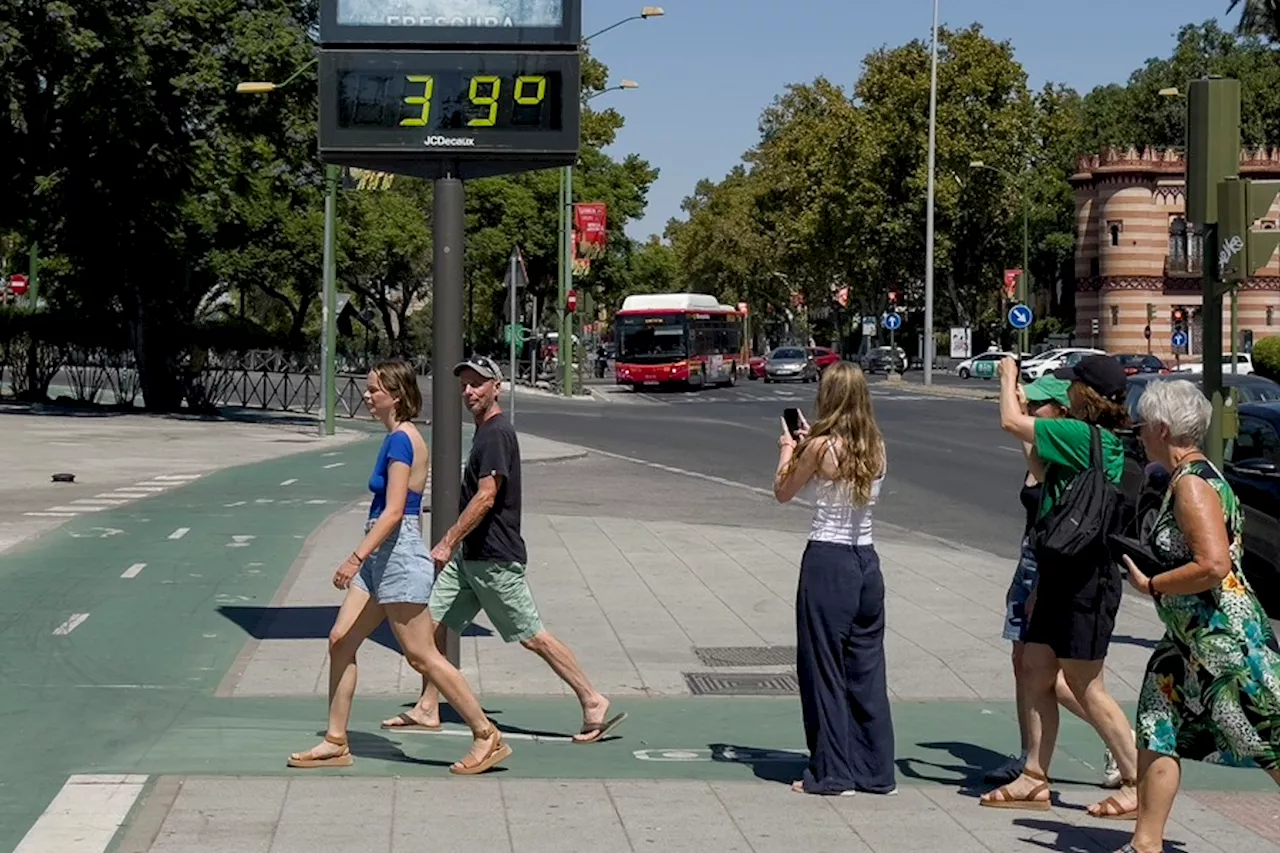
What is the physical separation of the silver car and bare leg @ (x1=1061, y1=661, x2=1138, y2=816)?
7014 cm

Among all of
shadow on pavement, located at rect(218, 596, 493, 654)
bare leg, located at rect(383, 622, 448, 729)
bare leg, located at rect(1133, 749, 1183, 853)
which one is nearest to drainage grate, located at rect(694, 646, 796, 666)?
shadow on pavement, located at rect(218, 596, 493, 654)

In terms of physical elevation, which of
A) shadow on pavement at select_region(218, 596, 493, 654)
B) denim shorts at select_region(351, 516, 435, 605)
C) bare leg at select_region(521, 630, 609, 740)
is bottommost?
shadow on pavement at select_region(218, 596, 493, 654)

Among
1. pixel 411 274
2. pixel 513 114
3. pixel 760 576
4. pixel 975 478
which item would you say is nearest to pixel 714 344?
pixel 411 274

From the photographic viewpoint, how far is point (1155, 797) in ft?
20.7

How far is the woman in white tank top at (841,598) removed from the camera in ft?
25.0

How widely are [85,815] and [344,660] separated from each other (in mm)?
1326

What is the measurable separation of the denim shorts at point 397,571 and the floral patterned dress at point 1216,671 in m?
3.09

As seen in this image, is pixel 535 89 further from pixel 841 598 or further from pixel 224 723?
pixel 841 598

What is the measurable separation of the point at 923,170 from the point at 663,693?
257 feet

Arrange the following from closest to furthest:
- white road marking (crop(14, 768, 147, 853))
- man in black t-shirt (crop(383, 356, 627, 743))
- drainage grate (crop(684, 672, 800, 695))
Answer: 1. white road marking (crop(14, 768, 147, 853))
2. man in black t-shirt (crop(383, 356, 627, 743))
3. drainage grate (crop(684, 672, 800, 695))

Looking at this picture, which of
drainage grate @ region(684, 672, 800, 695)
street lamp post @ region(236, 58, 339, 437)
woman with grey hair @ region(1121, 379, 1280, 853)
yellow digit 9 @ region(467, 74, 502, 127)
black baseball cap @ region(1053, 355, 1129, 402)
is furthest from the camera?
street lamp post @ region(236, 58, 339, 437)

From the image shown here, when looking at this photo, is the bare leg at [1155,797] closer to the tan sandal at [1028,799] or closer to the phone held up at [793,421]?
the tan sandal at [1028,799]

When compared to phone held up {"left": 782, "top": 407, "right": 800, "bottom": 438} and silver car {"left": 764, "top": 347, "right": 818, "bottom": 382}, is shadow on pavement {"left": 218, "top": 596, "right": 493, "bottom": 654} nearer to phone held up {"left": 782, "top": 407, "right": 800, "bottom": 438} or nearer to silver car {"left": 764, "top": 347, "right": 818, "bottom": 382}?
phone held up {"left": 782, "top": 407, "right": 800, "bottom": 438}

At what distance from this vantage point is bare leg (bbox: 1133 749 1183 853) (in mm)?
6309
